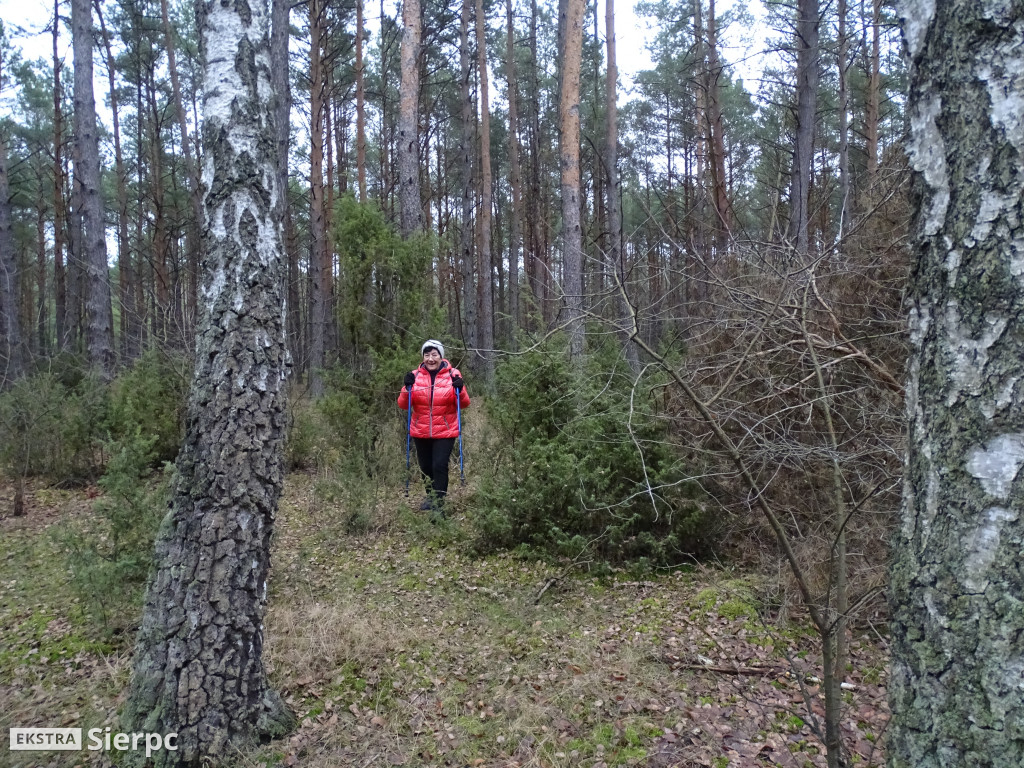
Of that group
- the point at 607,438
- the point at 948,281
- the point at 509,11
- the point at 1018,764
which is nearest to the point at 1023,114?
the point at 948,281

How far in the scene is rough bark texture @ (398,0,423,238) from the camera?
8758 millimetres

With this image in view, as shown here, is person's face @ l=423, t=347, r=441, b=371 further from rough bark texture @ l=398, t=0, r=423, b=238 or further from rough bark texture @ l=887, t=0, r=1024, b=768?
rough bark texture @ l=887, t=0, r=1024, b=768

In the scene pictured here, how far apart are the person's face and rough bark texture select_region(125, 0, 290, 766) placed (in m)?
2.85

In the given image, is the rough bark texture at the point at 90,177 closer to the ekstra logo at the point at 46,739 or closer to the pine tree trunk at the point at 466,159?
the pine tree trunk at the point at 466,159

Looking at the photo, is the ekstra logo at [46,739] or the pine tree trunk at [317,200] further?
the pine tree trunk at [317,200]

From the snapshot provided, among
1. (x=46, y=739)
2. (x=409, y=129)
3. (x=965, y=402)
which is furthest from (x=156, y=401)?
(x=965, y=402)

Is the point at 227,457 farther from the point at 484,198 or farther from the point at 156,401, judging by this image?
the point at 484,198

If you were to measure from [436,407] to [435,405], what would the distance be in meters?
0.02

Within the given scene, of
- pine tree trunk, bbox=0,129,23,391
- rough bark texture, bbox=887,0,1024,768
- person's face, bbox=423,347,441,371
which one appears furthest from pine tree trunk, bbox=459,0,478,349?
rough bark texture, bbox=887,0,1024,768

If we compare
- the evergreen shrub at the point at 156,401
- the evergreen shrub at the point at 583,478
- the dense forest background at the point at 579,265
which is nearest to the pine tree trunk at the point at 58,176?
the dense forest background at the point at 579,265

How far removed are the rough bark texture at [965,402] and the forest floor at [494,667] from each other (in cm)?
89

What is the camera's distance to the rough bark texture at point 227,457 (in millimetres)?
2688

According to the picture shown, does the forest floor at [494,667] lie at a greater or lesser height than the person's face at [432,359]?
lesser

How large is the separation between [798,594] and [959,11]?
11.4ft
